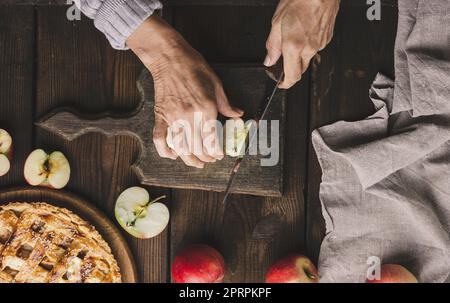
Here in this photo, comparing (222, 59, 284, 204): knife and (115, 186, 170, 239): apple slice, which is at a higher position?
(222, 59, 284, 204): knife

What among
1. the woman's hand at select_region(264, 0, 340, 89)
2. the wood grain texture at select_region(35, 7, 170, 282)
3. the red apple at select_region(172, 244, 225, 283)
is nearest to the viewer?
the woman's hand at select_region(264, 0, 340, 89)

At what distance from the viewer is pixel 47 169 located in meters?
1.19

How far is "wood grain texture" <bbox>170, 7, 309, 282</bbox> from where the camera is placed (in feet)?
3.80

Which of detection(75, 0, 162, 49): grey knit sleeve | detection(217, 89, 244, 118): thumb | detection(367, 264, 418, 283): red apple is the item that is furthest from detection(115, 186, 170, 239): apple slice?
detection(367, 264, 418, 283): red apple

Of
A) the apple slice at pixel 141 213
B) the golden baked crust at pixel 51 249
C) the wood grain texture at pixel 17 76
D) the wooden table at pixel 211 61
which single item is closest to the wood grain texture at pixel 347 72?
the wooden table at pixel 211 61

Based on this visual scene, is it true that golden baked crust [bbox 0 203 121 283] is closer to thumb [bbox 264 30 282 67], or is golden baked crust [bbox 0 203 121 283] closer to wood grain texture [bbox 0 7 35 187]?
wood grain texture [bbox 0 7 35 187]

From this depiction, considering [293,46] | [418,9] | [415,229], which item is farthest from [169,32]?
[415,229]

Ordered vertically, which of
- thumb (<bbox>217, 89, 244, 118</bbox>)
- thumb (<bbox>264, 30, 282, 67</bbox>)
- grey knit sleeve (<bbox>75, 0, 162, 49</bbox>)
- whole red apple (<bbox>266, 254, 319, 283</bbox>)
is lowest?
whole red apple (<bbox>266, 254, 319, 283</bbox>)

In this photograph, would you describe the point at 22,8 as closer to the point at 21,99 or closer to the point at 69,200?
the point at 21,99

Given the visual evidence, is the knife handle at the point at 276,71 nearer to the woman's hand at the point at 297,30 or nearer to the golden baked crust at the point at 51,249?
the woman's hand at the point at 297,30

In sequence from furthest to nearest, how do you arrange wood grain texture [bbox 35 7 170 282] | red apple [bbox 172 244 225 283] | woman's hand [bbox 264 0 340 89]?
wood grain texture [bbox 35 7 170 282] → red apple [bbox 172 244 225 283] → woman's hand [bbox 264 0 340 89]

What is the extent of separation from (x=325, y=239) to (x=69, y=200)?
60 cm

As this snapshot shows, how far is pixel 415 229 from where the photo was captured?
1107 millimetres

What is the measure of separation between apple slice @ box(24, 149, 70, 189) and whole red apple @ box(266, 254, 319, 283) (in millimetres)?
531
